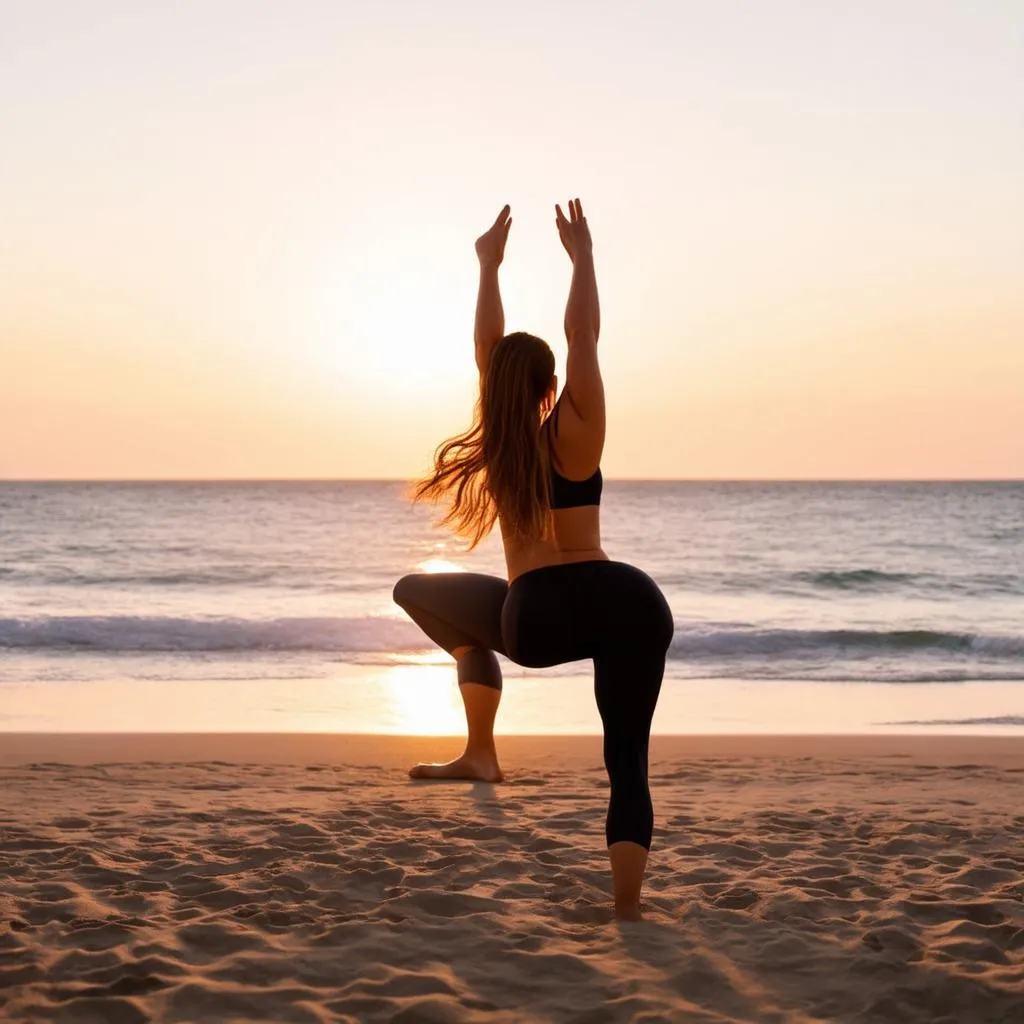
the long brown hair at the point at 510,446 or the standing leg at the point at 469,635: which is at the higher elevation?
the long brown hair at the point at 510,446

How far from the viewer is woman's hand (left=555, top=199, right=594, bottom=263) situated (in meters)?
3.77

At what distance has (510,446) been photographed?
3.59m

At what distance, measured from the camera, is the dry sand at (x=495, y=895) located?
303 centimetres

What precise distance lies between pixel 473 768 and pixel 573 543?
99.9 inches

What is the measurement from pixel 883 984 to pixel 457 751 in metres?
4.10

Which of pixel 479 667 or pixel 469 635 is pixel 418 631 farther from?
pixel 469 635

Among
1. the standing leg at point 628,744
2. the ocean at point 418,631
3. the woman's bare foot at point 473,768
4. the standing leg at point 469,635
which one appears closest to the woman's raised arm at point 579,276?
the standing leg at point 628,744

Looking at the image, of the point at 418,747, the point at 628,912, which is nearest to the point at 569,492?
the point at 628,912

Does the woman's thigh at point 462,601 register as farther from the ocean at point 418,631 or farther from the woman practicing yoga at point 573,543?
the ocean at point 418,631

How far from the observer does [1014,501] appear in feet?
194

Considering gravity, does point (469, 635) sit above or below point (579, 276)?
below

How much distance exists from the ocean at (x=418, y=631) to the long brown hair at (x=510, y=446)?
15.1 feet

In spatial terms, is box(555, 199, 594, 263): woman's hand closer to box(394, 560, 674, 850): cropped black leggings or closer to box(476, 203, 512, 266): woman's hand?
box(476, 203, 512, 266): woman's hand

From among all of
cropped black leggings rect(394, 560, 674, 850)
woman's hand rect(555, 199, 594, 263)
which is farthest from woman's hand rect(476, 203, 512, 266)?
cropped black leggings rect(394, 560, 674, 850)
